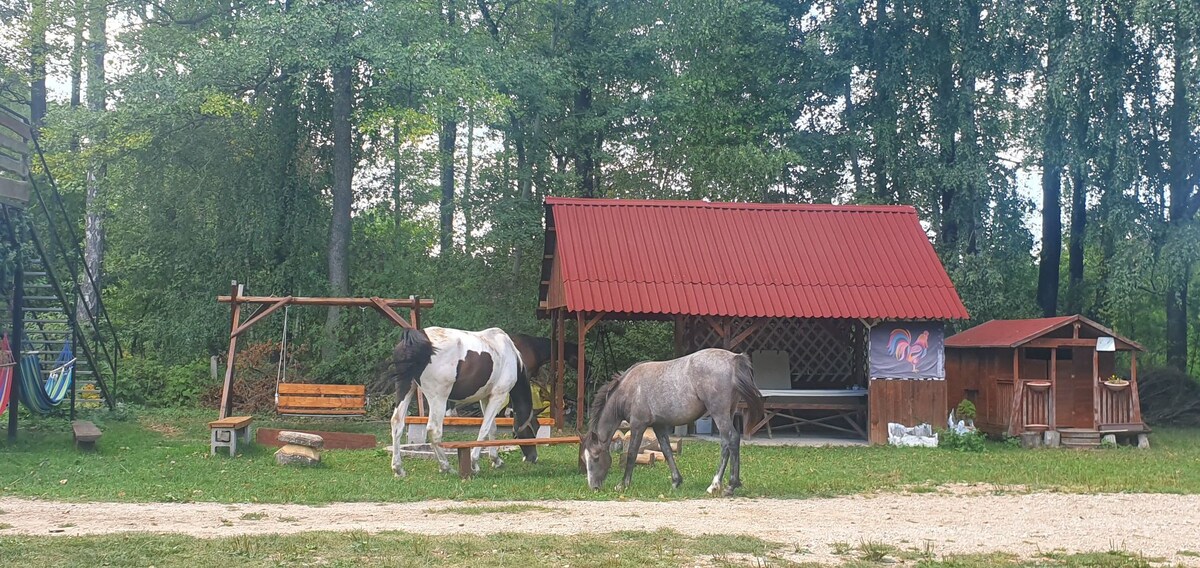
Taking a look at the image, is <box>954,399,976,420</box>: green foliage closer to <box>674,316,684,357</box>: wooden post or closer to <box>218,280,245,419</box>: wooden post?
<box>674,316,684,357</box>: wooden post

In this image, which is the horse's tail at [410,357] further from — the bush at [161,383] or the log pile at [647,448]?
the bush at [161,383]

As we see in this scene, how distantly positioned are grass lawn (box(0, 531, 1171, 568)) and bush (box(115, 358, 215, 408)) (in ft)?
48.3

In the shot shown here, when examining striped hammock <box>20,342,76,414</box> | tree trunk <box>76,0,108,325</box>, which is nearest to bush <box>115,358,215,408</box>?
tree trunk <box>76,0,108,325</box>

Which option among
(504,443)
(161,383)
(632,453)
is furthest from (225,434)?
(161,383)

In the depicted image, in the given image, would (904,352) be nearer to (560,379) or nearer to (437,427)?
(560,379)

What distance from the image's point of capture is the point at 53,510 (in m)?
8.77

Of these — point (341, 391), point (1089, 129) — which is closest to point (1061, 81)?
point (1089, 129)

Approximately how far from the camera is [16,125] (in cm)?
1439

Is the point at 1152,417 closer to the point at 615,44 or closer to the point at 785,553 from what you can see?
the point at 615,44

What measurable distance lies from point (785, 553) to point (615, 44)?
20971mm

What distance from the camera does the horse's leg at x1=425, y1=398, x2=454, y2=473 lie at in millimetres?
11812

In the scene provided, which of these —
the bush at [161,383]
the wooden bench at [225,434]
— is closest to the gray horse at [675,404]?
the wooden bench at [225,434]

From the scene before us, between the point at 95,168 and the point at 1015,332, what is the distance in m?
18.9

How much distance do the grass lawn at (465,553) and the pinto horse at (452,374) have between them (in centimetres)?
422
